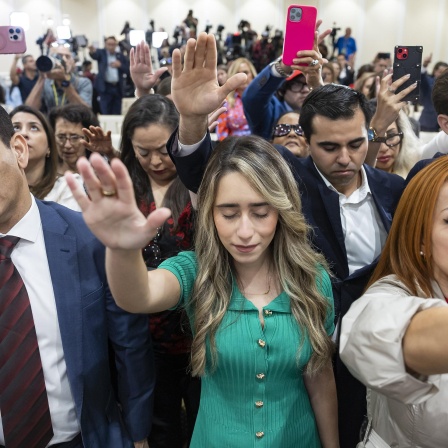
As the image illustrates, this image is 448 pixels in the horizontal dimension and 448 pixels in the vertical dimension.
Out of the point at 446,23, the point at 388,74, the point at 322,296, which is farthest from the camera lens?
the point at 446,23

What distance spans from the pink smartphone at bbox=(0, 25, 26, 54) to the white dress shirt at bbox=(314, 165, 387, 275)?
3.36ft

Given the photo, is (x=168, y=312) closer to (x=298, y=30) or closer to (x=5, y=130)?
(x=5, y=130)

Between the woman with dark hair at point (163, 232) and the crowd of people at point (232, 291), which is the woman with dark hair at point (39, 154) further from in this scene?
the crowd of people at point (232, 291)

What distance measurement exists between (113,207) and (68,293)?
1.38 ft

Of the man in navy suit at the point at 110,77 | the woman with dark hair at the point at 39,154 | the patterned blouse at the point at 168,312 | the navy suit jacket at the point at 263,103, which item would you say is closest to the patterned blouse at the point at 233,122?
the navy suit jacket at the point at 263,103

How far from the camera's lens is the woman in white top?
79cm

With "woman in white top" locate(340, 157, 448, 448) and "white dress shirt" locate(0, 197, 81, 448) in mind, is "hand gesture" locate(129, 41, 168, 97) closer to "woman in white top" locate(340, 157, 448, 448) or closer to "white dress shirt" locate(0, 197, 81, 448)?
"white dress shirt" locate(0, 197, 81, 448)

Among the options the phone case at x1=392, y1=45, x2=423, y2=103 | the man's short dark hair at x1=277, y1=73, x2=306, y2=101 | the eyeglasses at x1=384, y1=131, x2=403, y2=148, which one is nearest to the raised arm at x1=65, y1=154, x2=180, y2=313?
the phone case at x1=392, y1=45, x2=423, y2=103

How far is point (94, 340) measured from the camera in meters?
1.28

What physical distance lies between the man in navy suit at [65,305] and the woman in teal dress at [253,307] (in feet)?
0.60

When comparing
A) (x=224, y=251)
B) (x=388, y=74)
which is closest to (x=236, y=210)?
(x=224, y=251)

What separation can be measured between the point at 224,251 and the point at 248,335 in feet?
0.77

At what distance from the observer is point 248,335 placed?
1.29 m

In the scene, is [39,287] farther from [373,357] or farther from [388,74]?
[388,74]
